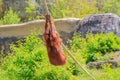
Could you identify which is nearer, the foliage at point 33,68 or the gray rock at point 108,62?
the foliage at point 33,68

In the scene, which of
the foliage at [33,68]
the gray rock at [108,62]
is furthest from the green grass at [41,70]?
the gray rock at [108,62]

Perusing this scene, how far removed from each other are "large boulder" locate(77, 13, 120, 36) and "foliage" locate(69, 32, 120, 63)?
3.63 feet

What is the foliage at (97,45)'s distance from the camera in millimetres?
7438

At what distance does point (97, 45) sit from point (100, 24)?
1622mm

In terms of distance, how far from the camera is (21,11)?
16031mm

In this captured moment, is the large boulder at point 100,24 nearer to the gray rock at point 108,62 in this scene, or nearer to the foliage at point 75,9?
the gray rock at point 108,62

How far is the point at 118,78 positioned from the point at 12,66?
66.6 inches

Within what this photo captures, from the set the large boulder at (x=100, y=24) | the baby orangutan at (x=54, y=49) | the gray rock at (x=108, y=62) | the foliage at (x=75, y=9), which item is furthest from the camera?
the foliage at (x=75, y=9)

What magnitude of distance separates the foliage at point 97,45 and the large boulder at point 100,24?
1106mm

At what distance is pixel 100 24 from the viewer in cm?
923

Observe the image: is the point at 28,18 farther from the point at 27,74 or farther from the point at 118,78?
the point at 118,78

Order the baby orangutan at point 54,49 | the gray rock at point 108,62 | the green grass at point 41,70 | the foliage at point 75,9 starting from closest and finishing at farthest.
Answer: the baby orangutan at point 54,49 < the green grass at point 41,70 < the gray rock at point 108,62 < the foliage at point 75,9

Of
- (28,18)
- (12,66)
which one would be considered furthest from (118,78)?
(28,18)

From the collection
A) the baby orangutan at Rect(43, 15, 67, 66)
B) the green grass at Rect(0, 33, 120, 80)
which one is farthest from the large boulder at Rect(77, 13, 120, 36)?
the baby orangutan at Rect(43, 15, 67, 66)
